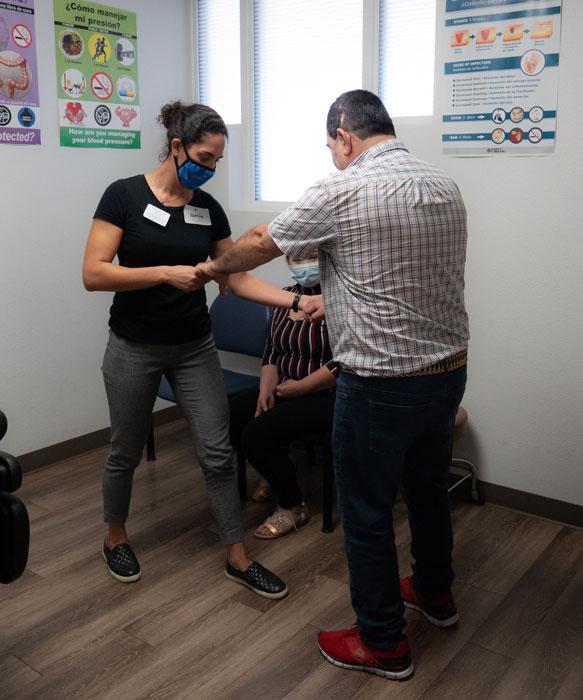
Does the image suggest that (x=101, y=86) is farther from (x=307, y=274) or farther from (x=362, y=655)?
(x=362, y=655)

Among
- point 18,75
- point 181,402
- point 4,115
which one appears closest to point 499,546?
point 181,402

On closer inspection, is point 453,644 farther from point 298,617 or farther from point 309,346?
point 309,346

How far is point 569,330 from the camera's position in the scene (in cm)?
300

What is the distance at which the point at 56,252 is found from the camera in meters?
3.66

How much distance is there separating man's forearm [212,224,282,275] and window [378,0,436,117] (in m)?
1.55

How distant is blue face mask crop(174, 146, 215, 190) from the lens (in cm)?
242

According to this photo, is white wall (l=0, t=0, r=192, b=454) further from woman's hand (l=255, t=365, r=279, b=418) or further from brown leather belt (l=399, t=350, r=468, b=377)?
brown leather belt (l=399, t=350, r=468, b=377)

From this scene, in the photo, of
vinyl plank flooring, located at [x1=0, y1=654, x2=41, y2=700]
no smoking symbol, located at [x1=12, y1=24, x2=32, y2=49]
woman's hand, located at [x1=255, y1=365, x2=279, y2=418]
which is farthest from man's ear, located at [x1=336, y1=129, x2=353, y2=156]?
no smoking symbol, located at [x1=12, y1=24, x2=32, y2=49]

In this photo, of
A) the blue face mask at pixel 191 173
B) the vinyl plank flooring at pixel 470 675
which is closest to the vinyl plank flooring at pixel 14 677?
the vinyl plank flooring at pixel 470 675

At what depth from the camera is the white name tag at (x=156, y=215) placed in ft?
7.96

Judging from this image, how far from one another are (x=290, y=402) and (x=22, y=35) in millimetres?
2041

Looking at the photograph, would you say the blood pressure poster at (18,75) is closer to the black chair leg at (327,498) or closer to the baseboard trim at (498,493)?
the baseboard trim at (498,493)

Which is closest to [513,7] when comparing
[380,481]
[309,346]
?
[309,346]

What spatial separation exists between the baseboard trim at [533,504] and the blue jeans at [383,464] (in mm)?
1105
